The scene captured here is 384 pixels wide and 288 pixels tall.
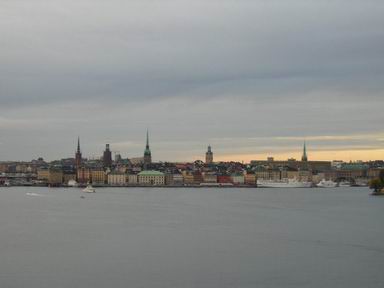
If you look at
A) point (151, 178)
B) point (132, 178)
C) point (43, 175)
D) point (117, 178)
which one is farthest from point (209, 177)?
point (43, 175)

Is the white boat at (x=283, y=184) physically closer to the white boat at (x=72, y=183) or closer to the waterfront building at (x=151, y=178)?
the waterfront building at (x=151, y=178)

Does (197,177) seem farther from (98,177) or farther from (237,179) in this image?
(98,177)

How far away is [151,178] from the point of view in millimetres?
100625

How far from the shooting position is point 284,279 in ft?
49.4

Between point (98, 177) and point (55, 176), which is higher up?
point (55, 176)

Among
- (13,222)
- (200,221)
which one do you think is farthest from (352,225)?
(13,222)

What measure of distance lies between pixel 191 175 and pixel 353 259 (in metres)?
88.2

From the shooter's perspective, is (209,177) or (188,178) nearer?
(188,178)

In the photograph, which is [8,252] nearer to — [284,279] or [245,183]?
[284,279]

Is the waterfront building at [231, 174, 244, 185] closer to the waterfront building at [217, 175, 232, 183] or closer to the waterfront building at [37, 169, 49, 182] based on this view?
the waterfront building at [217, 175, 232, 183]

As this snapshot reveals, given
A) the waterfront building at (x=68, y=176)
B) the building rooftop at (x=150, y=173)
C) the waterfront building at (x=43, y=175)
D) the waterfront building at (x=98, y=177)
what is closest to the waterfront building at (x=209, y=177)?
the building rooftop at (x=150, y=173)

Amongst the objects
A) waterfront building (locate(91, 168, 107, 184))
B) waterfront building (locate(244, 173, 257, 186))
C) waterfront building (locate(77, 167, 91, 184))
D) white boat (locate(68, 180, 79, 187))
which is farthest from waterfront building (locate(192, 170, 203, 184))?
white boat (locate(68, 180, 79, 187))

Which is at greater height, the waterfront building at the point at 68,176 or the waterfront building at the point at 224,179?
the waterfront building at the point at 68,176

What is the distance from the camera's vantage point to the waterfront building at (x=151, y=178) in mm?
99875
